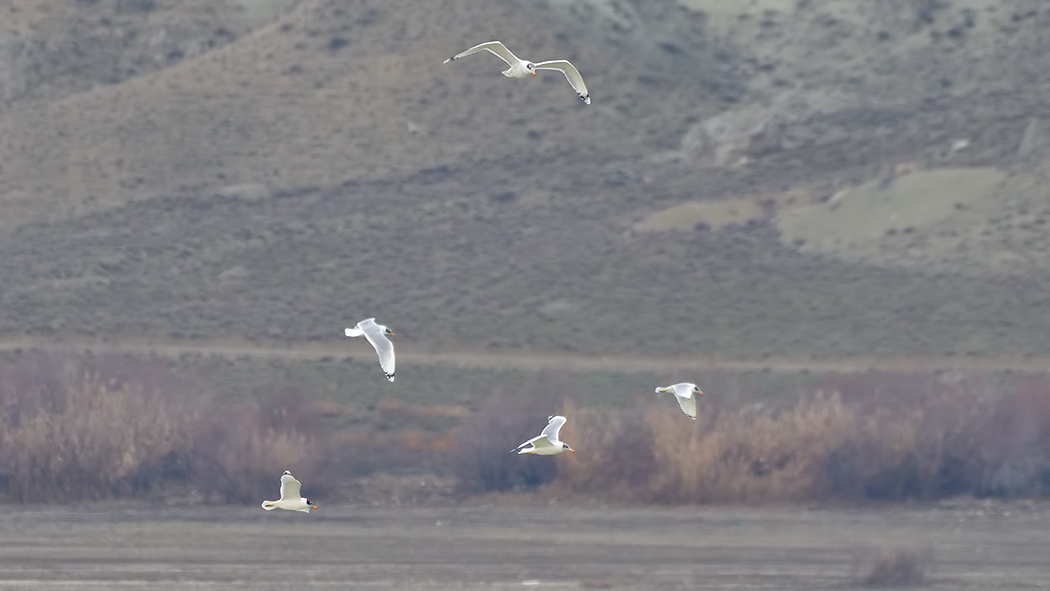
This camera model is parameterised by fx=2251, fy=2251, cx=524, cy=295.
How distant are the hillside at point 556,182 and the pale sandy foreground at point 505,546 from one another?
13651 millimetres

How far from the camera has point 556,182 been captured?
70750 mm

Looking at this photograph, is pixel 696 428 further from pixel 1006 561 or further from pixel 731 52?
pixel 731 52

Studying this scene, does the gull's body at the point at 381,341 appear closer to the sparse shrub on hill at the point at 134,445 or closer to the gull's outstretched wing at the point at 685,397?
the gull's outstretched wing at the point at 685,397

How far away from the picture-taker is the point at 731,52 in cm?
8081

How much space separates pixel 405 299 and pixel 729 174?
1409 cm

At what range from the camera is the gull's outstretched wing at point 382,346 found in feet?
78.3

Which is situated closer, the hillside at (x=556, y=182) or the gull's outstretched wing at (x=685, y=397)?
the gull's outstretched wing at (x=685, y=397)

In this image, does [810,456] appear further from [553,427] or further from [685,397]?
[685,397]

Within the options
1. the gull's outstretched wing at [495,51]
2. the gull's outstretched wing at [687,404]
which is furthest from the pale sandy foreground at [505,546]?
the gull's outstretched wing at [495,51]

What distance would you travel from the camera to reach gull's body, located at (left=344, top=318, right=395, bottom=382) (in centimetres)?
2391

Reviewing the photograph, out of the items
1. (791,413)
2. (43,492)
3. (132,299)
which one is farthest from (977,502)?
(132,299)

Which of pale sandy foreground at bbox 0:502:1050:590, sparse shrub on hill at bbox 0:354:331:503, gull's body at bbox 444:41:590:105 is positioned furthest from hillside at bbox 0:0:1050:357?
gull's body at bbox 444:41:590:105

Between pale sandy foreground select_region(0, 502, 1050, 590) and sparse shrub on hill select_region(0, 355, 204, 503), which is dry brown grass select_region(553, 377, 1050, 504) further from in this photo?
sparse shrub on hill select_region(0, 355, 204, 503)

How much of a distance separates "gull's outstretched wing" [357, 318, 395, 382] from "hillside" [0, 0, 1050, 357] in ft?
106
